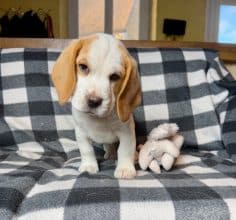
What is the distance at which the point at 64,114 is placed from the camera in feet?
4.36

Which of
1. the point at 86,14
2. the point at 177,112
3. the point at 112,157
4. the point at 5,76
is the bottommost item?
the point at 112,157

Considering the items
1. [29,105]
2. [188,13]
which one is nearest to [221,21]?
[188,13]

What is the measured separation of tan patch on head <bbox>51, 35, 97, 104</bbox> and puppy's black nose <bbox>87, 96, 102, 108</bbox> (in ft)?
0.25

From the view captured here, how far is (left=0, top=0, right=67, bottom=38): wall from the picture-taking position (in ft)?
8.09

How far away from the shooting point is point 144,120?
1317 millimetres

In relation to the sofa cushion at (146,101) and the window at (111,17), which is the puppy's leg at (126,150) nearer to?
the sofa cushion at (146,101)

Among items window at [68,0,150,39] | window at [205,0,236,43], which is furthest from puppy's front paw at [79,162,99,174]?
window at [205,0,236,43]

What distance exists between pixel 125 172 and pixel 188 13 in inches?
79.2

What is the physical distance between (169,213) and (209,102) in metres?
0.68

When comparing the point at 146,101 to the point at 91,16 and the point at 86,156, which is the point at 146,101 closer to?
the point at 86,156

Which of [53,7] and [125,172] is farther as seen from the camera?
[53,7]

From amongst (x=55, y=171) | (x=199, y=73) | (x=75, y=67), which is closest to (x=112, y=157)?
(x=55, y=171)

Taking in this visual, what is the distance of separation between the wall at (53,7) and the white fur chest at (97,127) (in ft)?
5.03

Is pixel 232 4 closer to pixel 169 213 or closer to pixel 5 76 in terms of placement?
pixel 5 76
